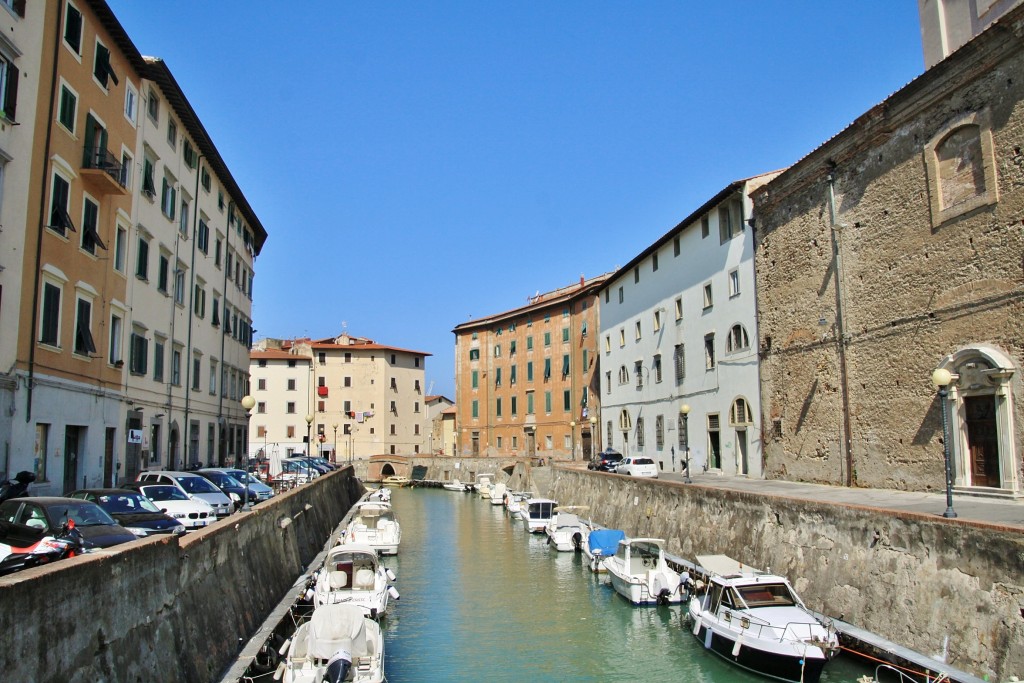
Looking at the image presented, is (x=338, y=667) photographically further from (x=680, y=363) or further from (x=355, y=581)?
(x=680, y=363)

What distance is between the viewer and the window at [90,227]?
2245cm

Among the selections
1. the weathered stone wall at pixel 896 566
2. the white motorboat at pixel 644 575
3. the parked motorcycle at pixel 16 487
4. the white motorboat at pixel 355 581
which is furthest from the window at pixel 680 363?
the parked motorcycle at pixel 16 487

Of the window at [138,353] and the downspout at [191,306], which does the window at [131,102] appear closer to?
the window at [138,353]

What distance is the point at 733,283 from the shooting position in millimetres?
33500

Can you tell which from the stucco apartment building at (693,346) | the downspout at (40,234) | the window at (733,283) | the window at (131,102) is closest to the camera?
the downspout at (40,234)

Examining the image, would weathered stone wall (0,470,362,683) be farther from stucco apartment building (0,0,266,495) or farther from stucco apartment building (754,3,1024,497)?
stucco apartment building (754,3,1024,497)

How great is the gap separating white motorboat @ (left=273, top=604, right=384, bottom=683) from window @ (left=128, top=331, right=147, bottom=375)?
1650 cm

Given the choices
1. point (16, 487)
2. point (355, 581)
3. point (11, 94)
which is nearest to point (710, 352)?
point (355, 581)

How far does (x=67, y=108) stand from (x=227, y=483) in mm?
12720

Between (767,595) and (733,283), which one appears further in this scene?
(733,283)

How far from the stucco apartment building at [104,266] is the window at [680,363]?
23708 mm

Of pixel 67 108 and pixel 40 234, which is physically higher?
pixel 67 108

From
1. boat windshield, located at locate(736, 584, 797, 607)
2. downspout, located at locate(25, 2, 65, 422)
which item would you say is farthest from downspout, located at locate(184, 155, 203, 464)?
boat windshield, located at locate(736, 584, 797, 607)

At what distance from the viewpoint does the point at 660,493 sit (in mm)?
27062
